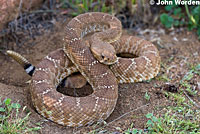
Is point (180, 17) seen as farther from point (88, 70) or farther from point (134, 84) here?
point (88, 70)

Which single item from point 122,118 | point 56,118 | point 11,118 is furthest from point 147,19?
point 11,118

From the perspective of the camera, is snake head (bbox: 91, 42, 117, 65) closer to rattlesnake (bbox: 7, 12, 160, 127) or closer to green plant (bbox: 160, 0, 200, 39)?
rattlesnake (bbox: 7, 12, 160, 127)

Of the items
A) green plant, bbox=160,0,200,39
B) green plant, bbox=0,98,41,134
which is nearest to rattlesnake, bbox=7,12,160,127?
green plant, bbox=0,98,41,134

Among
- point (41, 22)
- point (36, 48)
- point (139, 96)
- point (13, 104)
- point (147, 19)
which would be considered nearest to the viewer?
point (13, 104)

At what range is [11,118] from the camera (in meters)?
4.08

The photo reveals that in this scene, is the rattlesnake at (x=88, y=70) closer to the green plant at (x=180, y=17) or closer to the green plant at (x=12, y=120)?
the green plant at (x=12, y=120)

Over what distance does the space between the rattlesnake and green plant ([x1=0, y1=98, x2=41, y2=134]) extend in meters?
0.43

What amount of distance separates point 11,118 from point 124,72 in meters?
2.44

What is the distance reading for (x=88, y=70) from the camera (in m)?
5.16

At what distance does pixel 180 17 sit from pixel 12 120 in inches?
212

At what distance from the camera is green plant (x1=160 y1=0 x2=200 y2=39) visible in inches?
279

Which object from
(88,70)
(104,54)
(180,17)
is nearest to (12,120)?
(88,70)

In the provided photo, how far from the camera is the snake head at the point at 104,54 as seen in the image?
5.07 metres

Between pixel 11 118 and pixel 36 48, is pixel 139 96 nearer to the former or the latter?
pixel 11 118
